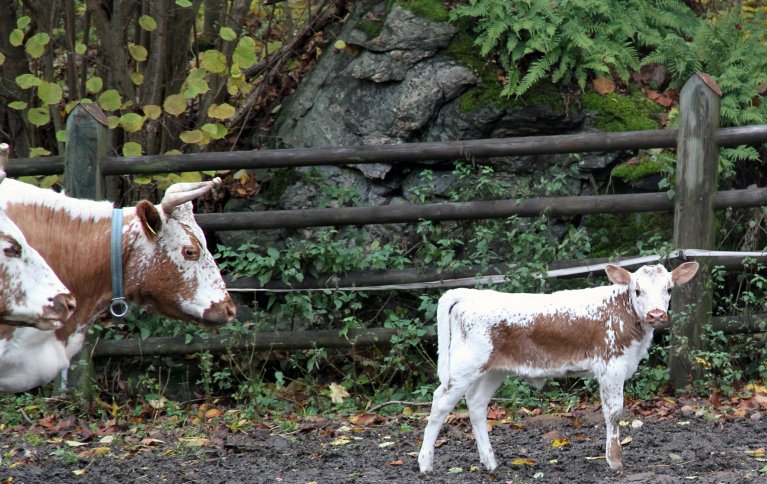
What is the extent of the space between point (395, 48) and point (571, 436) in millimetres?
3829

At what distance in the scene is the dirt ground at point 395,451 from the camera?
561cm

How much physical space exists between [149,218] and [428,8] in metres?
4.08

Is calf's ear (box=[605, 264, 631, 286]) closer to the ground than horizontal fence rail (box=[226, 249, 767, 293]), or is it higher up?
higher up

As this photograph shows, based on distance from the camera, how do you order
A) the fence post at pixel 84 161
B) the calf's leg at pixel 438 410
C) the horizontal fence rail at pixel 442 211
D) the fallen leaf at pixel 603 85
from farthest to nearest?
the fallen leaf at pixel 603 85 < the fence post at pixel 84 161 < the horizontal fence rail at pixel 442 211 < the calf's leg at pixel 438 410

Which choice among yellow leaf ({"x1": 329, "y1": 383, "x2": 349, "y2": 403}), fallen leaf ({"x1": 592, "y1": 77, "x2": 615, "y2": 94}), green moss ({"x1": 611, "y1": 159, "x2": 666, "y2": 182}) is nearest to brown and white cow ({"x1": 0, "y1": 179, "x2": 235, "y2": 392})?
yellow leaf ({"x1": 329, "y1": 383, "x2": 349, "y2": 403})

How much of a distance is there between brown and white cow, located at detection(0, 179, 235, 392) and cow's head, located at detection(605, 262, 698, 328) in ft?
7.31

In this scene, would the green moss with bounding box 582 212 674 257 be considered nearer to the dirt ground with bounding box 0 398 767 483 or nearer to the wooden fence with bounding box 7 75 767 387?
the wooden fence with bounding box 7 75 767 387

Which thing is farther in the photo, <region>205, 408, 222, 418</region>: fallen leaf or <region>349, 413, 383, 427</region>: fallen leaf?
<region>205, 408, 222, 418</region>: fallen leaf

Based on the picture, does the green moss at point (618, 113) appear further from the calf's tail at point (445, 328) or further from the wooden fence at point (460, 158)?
the calf's tail at point (445, 328)

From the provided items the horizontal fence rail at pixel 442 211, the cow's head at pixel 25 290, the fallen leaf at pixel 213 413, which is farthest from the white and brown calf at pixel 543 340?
the fallen leaf at pixel 213 413

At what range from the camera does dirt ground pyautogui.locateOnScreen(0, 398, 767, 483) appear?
5.61 meters

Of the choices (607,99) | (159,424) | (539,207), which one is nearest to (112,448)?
(159,424)

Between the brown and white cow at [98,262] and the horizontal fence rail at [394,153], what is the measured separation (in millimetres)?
1930

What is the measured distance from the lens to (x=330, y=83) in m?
8.98
